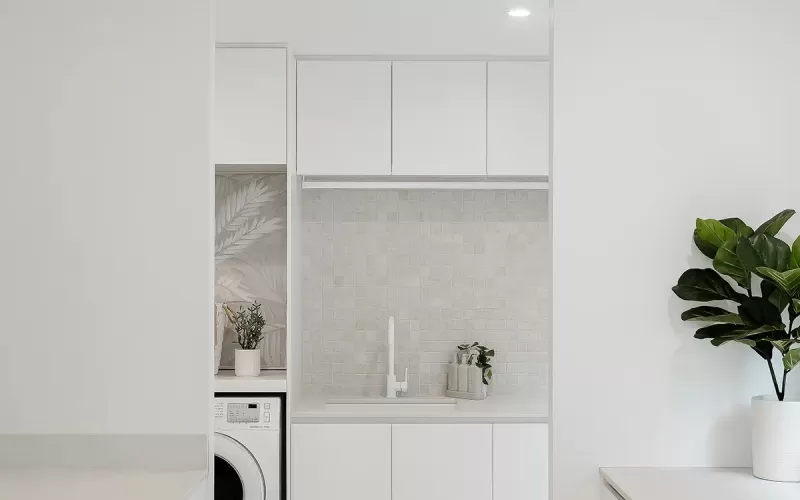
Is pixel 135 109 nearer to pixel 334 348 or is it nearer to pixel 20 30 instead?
pixel 20 30

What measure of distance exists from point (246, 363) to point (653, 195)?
6.22 feet

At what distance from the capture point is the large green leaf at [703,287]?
6.98ft

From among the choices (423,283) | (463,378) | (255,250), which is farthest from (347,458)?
(255,250)

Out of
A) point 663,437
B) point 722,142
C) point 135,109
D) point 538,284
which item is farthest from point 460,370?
point 135,109

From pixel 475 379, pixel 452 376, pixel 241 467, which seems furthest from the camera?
pixel 452 376

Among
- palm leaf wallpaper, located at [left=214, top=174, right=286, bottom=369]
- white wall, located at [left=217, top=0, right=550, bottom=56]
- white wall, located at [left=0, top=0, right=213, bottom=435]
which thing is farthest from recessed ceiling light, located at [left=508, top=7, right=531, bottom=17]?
white wall, located at [left=0, top=0, right=213, bottom=435]

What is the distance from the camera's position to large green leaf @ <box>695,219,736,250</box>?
6.93ft

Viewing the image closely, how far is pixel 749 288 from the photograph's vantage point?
206 cm

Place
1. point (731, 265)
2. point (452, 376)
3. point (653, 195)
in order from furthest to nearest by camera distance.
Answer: point (452, 376), point (653, 195), point (731, 265)

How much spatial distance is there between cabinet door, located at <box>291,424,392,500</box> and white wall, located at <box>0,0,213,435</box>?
1.21 m

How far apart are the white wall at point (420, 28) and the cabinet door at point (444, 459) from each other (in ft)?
5.34

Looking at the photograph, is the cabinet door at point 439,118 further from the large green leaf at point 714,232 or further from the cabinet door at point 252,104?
the large green leaf at point 714,232

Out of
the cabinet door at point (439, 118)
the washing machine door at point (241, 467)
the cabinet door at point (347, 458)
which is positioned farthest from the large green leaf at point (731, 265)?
the washing machine door at point (241, 467)

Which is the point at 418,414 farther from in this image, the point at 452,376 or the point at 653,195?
the point at 653,195
